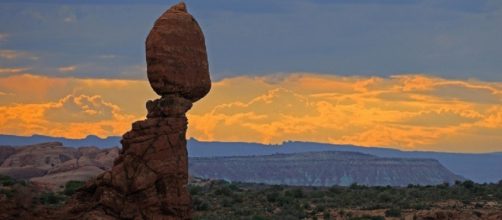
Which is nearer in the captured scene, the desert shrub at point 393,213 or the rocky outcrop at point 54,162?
the desert shrub at point 393,213

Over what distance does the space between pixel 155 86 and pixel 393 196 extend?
3708 centimetres

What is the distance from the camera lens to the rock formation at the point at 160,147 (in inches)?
1395

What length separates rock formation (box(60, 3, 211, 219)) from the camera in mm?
35438

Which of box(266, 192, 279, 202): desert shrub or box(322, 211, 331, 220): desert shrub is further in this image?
box(266, 192, 279, 202): desert shrub

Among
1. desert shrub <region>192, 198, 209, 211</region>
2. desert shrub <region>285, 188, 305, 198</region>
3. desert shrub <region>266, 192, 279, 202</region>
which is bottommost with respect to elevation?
desert shrub <region>192, 198, 209, 211</region>

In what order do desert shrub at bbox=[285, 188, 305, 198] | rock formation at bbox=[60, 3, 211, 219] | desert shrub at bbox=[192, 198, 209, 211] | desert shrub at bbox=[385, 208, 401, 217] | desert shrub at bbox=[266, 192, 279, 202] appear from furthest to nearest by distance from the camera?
desert shrub at bbox=[285, 188, 305, 198] < desert shrub at bbox=[266, 192, 279, 202] < desert shrub at bbox=[192, 198, 209, 211] < desert shrub at bbox=[385, 208, 401, 217] < rock formation at bbox=[60, 3, 211, 219]

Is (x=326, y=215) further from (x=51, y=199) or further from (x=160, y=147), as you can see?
(x=160, y=147)

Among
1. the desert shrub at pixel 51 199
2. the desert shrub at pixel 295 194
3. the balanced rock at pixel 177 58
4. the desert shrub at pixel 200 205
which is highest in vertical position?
the balanced rock at pixel 177 58

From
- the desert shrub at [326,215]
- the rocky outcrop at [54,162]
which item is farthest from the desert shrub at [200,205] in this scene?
the rocky outcrop at [54,162]

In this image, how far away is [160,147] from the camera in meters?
36.1

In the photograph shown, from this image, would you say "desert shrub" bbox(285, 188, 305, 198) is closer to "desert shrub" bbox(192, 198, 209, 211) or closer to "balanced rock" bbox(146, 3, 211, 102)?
"desert shrub" bbox(192, 198, 209, 211)

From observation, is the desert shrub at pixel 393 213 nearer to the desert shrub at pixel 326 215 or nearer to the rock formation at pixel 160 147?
the desert shrub at pixel 326 215

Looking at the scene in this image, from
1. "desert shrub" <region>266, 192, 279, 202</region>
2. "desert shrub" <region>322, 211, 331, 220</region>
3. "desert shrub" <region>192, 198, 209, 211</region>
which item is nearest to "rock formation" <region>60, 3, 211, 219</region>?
"desert shrub" <region>322, 211, 331, 220</region>

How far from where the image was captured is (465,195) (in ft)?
233
